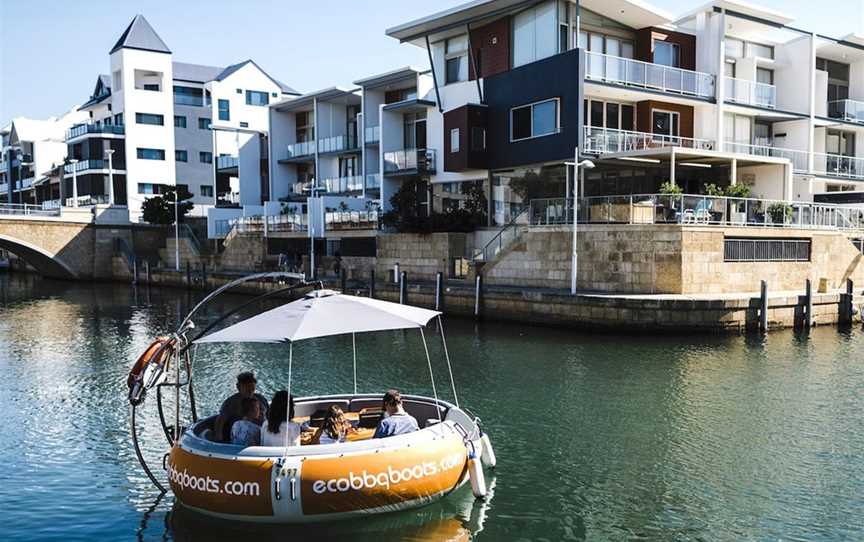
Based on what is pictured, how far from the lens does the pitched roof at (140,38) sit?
227ft

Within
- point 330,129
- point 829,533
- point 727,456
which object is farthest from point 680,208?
point 330,129

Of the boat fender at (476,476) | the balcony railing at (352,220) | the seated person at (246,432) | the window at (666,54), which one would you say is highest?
the window at (666,54)

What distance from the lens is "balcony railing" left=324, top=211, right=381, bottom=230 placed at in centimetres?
4031

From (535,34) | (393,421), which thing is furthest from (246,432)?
(535,34)

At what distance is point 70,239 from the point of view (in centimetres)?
5762

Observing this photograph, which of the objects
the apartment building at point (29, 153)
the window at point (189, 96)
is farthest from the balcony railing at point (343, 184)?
the apartment building at point (29, 153)

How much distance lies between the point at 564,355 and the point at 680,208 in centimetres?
825

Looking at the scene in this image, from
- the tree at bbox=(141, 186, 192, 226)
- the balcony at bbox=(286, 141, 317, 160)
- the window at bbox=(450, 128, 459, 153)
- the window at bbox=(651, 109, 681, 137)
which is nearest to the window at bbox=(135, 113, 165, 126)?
the tree at bbox=(141, 186, 192, 226)

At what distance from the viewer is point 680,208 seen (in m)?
27.4

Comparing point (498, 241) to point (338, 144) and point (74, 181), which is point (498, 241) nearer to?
point (338, 144)

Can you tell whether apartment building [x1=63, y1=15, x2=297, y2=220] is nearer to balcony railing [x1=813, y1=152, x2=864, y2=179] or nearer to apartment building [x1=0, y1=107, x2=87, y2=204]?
apartment building [x1=0, y1=107, x2=87, y2=204]

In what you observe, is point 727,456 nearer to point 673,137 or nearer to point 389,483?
point 389,483

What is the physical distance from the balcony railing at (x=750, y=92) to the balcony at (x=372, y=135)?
A: 20.5 m

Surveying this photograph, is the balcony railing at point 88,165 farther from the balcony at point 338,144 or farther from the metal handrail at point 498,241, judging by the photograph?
the metal handrail at point 498,241
